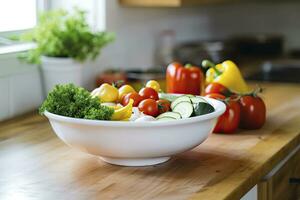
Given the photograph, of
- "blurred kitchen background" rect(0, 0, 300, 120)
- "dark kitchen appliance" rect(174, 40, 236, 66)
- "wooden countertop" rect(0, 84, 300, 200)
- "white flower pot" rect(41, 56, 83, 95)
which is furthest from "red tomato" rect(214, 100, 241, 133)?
"dark kitchen appliance" rect(174, 40, 236, 66)

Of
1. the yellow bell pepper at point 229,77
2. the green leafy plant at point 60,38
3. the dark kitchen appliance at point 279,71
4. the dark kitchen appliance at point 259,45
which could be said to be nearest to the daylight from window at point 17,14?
the green leafy plant at point 60,38

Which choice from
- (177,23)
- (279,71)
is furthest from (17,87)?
(279,71)

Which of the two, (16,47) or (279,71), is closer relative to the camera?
(16,47)

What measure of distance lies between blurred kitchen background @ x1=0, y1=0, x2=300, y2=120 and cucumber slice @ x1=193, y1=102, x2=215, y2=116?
734mm

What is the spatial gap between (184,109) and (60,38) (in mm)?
719

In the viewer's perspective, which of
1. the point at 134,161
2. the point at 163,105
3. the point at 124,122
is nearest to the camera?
the point at 124,122

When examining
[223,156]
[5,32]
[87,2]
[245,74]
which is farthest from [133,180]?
[245,74]

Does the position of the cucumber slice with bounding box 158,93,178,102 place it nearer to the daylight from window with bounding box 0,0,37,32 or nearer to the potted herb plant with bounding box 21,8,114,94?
the potted herb plant with bounding box 21,8,114,94

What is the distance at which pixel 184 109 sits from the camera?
5.37ft

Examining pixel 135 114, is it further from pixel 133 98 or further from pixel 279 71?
pixel 279 71

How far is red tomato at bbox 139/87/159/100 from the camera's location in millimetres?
1730

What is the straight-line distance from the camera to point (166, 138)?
4.95ft

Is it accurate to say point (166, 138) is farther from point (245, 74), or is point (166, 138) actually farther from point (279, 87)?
point (245, 74)

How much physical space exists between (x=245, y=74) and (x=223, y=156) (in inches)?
58.5
